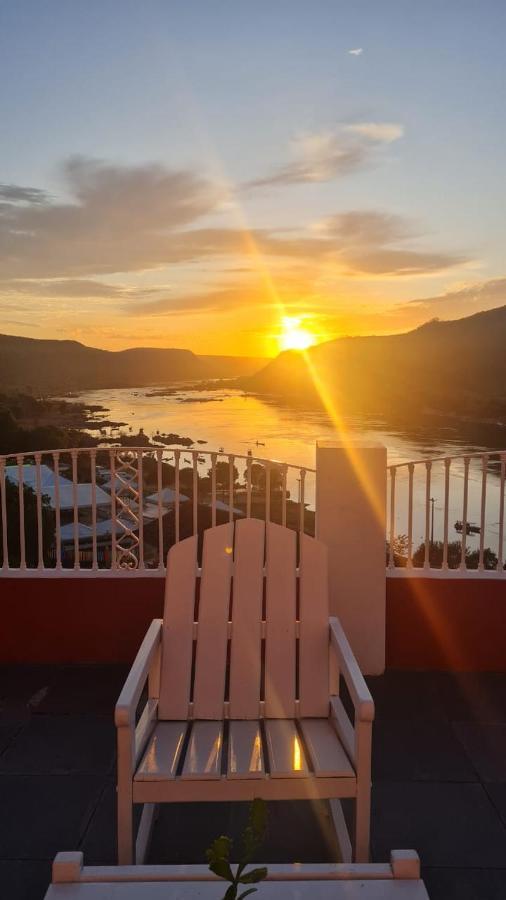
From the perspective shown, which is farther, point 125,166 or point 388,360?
point 388,360

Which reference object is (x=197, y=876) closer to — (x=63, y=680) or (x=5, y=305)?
(x=63, y=680)

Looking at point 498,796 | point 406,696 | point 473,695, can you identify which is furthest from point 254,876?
point 473,695

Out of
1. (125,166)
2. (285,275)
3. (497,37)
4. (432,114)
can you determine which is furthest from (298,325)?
(497,37)

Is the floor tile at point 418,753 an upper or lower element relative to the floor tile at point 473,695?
upper

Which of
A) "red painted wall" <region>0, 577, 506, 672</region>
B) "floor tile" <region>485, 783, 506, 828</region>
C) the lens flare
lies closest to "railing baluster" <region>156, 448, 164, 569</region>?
"red painted wall" <region>0, 577, 506, 672</region>

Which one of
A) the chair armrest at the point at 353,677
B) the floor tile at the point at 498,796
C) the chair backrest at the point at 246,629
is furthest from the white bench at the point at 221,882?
the floor tile at the point at 498,796

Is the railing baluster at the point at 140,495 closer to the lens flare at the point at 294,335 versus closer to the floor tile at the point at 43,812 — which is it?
the floor tile at the point at 43,812
